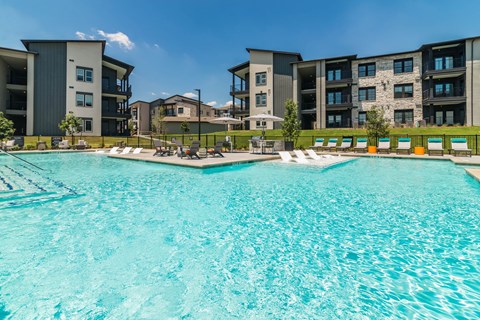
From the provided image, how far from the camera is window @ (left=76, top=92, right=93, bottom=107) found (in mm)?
31253

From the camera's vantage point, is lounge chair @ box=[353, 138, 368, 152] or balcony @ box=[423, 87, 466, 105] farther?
balcony @ box=[423, 87, 466, 105]

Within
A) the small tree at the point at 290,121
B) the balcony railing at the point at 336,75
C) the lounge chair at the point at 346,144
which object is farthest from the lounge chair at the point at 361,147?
the balcony railing at the point at 336,75

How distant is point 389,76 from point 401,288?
3296 cm

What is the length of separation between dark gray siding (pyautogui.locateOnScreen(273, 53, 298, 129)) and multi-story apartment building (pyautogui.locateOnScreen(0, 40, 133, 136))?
21.6 metres

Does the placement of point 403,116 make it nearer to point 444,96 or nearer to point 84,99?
point 444,96


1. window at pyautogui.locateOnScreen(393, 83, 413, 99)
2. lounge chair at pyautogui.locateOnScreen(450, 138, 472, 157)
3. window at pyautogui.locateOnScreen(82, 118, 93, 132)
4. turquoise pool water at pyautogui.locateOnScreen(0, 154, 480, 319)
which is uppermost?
window at pyautogui.locateOnScreen(393, 83, 413, 99)

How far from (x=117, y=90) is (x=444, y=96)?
41334mm

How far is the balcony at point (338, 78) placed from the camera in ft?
99.5

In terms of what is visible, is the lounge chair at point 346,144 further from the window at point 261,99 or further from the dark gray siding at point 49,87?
the dark gray siding at point 49,87

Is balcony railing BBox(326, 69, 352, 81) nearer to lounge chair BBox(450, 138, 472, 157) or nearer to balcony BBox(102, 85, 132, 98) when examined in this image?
lounge chair BBox(450, 138, 472, 157)

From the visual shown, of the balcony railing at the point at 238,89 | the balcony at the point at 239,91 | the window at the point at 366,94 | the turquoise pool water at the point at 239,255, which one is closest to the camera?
the turquoise pool water at the point at 239,255

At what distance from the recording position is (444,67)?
1062 inches

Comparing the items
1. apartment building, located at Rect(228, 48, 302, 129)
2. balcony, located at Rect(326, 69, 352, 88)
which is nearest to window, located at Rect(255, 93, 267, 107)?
apartment building, located at Rect(228, 48, 302, 129)

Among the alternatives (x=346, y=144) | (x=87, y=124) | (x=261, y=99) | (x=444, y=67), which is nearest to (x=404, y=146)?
(x=346, y=144)
